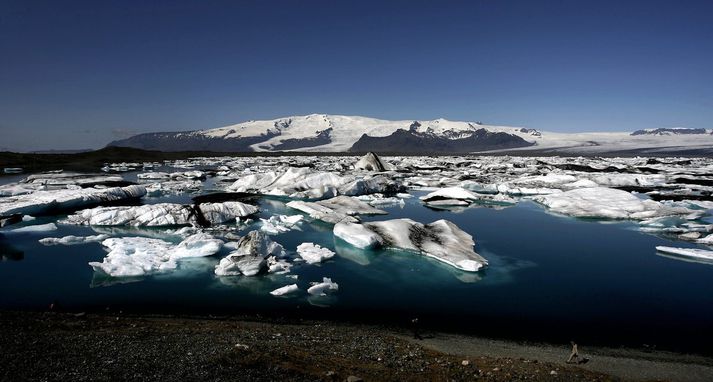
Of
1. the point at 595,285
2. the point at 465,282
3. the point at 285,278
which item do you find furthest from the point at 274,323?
the point at 595,285

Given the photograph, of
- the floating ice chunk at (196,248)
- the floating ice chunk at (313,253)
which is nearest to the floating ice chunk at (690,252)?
the floating ice chunk at (313,253)

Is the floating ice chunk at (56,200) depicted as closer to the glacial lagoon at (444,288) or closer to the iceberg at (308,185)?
the glacial lagoon at (444,288)

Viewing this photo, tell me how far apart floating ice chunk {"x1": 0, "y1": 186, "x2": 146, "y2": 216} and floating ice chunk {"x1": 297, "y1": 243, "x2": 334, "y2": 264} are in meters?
11.5

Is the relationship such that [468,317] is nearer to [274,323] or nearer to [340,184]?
[274,323]

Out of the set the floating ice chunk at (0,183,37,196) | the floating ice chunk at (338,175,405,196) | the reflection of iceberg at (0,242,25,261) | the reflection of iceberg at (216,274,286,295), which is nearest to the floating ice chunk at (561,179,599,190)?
the floating ice chunk at (338,175,405,196)

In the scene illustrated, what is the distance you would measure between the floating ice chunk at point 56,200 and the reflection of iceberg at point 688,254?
2163 centimetres

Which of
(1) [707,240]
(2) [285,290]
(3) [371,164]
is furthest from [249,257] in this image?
(3) [371,164]

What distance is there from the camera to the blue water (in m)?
7.43

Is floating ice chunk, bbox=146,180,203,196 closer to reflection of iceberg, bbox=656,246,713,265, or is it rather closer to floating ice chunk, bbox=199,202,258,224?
floating ice chunk, bbox=199,202,258,224

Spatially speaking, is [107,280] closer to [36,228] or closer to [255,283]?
[255,283]

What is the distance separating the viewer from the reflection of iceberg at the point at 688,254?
1133 cm

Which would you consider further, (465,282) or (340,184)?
(340,184)

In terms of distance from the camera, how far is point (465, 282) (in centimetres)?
952

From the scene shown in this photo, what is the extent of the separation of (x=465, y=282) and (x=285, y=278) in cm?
415
